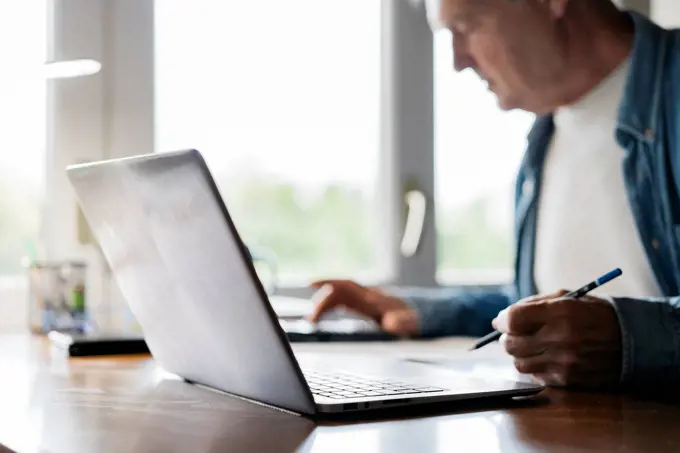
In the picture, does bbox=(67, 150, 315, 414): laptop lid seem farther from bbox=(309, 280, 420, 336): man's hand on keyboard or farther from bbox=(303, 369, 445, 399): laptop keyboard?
bbox=(309, 280, 420, 336): man's hand on keyboard

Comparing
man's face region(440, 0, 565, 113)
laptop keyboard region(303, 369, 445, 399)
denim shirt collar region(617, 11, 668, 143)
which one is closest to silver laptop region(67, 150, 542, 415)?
laptop keyboard region(303, 369, 445, 399)

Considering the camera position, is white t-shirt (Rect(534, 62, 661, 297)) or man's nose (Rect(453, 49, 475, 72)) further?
man's nose (Rect(453, 49, 475, 72))

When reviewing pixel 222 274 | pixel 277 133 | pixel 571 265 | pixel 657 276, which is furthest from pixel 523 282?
pixel 222 274

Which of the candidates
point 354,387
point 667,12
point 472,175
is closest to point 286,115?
point 472,175

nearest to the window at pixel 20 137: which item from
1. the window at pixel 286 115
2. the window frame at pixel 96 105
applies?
the window frame at pixel 96 105

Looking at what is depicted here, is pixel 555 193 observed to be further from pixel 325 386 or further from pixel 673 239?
pixel 325 386

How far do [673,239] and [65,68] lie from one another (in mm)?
1045

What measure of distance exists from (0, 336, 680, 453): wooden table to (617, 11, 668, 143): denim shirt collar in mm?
530

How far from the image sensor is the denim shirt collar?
1.22m

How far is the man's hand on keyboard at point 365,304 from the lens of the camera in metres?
1.52

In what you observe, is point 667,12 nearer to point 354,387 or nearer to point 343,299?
point 343,299

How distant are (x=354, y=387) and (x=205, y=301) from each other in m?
0.15

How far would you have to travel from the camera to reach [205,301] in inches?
28.0

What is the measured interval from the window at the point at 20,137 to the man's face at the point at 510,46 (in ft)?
2.84
